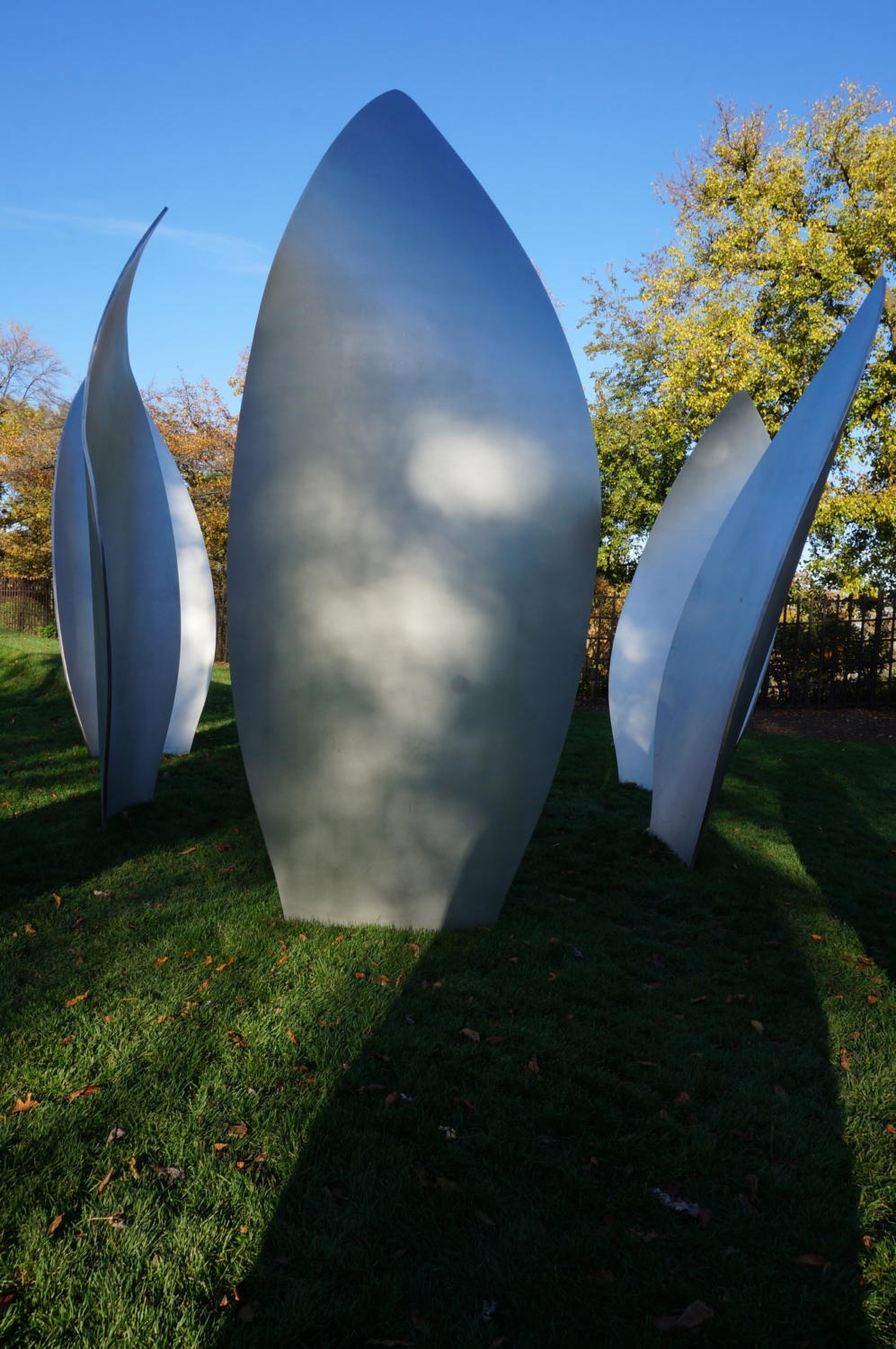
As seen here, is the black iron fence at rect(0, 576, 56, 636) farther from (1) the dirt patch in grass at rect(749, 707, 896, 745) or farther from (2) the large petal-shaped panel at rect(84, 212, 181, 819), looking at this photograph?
(2) the large petal-shaped panel at rect(84, 212, 181, 819)

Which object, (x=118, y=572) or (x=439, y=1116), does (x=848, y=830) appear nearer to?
(x=439, y=1116)

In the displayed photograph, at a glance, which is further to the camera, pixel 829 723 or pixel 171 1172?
pixel 829 723

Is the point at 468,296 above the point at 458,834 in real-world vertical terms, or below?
above

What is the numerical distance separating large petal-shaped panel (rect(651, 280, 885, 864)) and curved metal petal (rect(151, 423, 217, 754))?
5436 millimetres

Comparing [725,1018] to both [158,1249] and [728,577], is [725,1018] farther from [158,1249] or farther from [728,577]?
[728,577]

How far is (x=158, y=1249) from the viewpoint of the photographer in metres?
2.53

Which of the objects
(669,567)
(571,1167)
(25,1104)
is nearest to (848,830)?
(669,567)

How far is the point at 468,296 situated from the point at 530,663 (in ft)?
6.86

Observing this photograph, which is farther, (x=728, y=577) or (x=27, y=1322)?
(x=728, y=577)

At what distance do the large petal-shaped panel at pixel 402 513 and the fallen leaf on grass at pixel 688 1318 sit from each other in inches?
109

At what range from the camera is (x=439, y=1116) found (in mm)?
3277

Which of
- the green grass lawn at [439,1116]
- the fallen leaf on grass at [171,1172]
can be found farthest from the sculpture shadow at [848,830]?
the fallen leaf on grass at [171,1172]

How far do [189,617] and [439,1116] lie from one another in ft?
25.1

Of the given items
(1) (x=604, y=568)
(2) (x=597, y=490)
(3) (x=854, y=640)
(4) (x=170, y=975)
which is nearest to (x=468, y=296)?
(2) (x=597, y=490)
